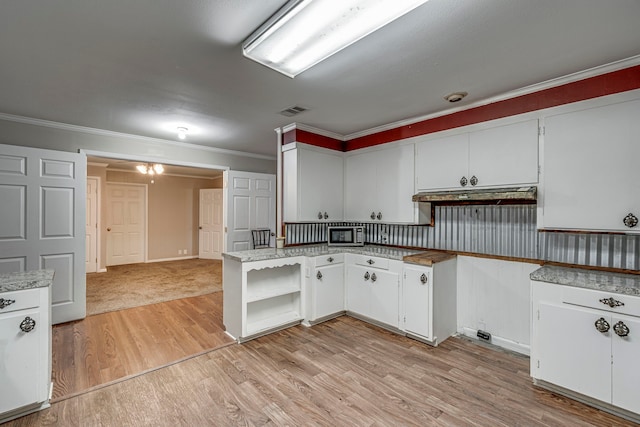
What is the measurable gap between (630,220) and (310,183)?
2.90 metres

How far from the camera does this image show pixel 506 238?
284 cm

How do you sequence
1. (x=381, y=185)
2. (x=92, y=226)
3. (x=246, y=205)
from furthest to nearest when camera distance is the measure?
(x=92, y=226)
(x=246, y=205)
(x=381, y=185)

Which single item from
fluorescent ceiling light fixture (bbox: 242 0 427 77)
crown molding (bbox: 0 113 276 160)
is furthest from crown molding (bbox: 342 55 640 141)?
crown molding (bbox: 0 113 276 160)

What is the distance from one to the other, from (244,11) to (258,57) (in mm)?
352

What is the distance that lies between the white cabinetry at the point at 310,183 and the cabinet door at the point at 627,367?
283 centimetres

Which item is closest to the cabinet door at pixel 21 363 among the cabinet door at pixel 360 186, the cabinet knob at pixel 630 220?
the cabinet door at pixel 360 186

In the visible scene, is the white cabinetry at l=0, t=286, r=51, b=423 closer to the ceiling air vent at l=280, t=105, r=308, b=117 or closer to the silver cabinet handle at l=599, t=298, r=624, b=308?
the ceiling air vent at l=280, t=105, r=308, b=117

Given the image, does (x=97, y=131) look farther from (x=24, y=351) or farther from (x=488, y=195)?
(x=488, y=195)

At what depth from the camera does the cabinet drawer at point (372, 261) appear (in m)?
3.22

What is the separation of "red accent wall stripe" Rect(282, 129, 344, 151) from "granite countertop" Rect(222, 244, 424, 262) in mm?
1371

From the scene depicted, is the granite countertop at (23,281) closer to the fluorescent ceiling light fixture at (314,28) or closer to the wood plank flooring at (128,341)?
the wood plank flooring at (128,341)

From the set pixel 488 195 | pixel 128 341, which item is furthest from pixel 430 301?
pixel 128 341

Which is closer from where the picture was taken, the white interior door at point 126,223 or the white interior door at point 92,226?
the white interior door at point 92,226

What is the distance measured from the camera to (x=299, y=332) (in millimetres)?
3193
